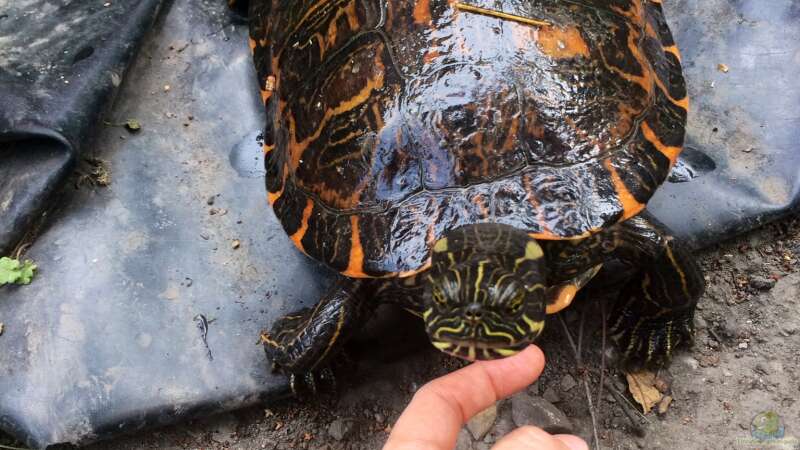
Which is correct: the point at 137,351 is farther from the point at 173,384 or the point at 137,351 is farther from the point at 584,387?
the point at 584,387

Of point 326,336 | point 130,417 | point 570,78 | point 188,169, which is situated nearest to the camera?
point 570,78

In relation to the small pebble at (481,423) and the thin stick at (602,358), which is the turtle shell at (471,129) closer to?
the thin stick at (602,358)

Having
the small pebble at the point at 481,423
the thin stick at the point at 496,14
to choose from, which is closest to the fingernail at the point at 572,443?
the small pebble at the point at 481,423

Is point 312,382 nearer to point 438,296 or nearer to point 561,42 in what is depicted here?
point 438,296

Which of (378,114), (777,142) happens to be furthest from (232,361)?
(777,142)

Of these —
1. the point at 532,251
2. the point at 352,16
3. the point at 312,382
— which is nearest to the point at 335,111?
the point at 352,16

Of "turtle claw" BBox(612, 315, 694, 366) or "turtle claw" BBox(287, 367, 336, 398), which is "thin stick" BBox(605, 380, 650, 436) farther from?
"turtle claw" BBox(287, 367, 336, 398)

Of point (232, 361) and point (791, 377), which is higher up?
point (232, 361)
